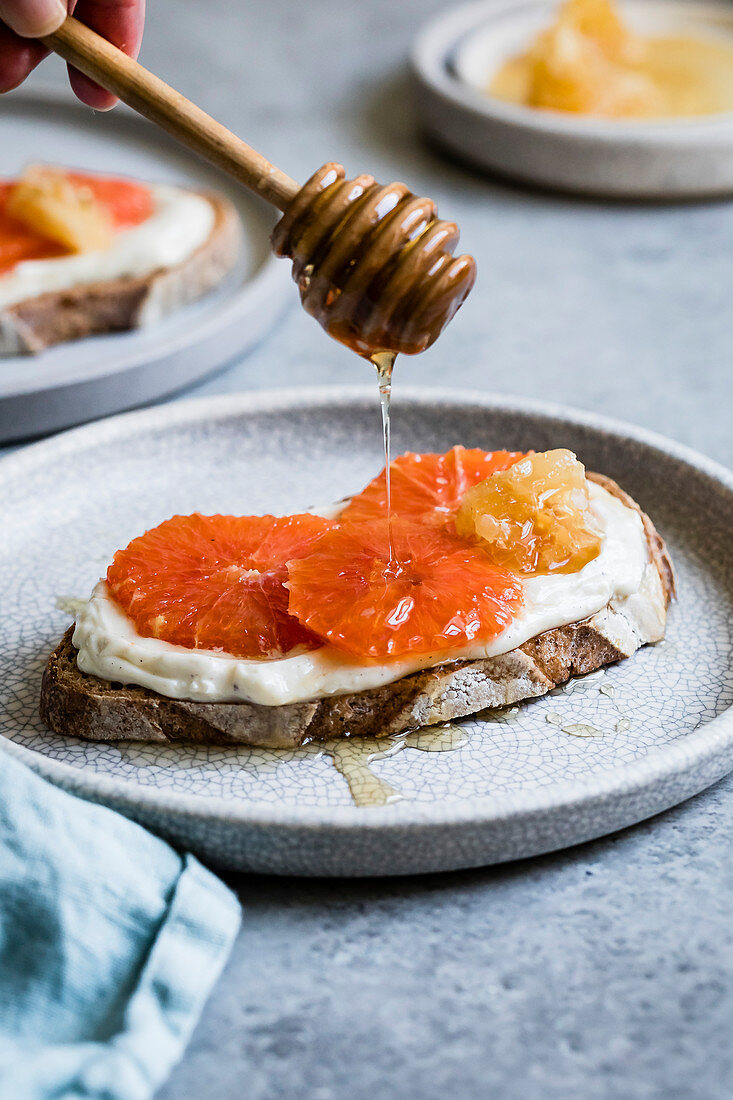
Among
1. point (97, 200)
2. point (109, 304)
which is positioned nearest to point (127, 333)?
point (109, 304)

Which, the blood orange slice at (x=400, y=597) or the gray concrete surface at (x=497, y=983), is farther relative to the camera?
the blood orange slice at (x=400, y=597)

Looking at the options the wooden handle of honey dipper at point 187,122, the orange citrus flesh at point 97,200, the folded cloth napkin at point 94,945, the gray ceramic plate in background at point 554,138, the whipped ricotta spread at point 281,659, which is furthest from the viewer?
the gray ceramic plate in background at point 554,138

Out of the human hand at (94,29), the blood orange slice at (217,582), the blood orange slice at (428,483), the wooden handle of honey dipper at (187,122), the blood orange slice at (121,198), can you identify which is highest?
the wooden handle of honey dipper at (187,122)

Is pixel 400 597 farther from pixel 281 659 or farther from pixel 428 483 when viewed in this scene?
pixel 428 483

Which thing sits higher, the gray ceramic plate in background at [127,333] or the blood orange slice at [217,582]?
the blood orange slice at [217,582]

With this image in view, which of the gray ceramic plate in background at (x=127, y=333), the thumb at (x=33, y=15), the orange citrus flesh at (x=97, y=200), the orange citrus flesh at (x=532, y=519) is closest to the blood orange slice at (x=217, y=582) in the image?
the orange citrus flesh at (x=532, y=519)

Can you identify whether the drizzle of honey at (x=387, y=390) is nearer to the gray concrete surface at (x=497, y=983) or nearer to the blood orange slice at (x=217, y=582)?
the blood orange slice at (x=217, y=582)
